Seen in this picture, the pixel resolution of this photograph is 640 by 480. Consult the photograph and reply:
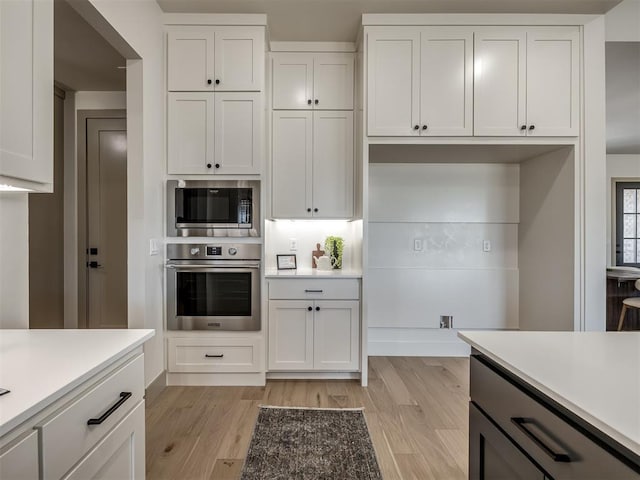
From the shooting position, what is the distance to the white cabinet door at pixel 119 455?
0.87 meters

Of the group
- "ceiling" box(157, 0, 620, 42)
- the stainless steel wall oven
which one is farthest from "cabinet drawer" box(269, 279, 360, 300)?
"ceiling" box(157, 0, 620, 42)

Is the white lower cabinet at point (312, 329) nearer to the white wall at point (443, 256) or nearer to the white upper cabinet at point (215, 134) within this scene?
the white wall at point (443, 256)

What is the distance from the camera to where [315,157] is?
9.98 feet

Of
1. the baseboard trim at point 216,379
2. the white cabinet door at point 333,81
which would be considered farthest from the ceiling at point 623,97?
the baseboard trim at point 216,379

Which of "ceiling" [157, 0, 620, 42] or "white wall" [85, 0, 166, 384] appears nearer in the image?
"white wall" [85, 0, 166, 384]

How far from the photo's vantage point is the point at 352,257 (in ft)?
10.9

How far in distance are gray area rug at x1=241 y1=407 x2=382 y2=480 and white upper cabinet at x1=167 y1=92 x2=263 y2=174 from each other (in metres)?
1.78

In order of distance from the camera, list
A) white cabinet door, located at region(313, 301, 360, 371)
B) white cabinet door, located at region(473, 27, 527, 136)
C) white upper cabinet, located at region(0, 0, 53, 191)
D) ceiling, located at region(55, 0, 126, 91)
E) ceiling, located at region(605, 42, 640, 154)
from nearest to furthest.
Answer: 1. white upper cabinet, located at region(0, 0, 53, 191)
2. ceiling, located at region(55, 0, 126, 91)
3. white cabinet door, located at region(473, 27, 527, 136)
4. white cabinet door, located at region(313, 301, 360, 371)
5. ceiling, located at region(605, 42, 640, 154)

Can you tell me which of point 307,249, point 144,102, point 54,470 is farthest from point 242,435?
point 144,102

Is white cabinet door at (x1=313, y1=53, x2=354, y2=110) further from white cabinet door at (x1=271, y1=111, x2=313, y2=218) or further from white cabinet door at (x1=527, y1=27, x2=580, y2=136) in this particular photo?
white cabinet door at (x1=527, y1=27, x2=580, y2=136)

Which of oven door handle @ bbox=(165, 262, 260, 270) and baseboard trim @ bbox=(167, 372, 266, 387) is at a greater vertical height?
oven door handle @ bbox=(165, 262, 260, 270)

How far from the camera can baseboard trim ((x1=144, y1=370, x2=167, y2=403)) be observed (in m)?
2.46

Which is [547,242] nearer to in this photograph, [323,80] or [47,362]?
[323,80]

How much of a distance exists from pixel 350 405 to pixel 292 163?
6.39 ft
